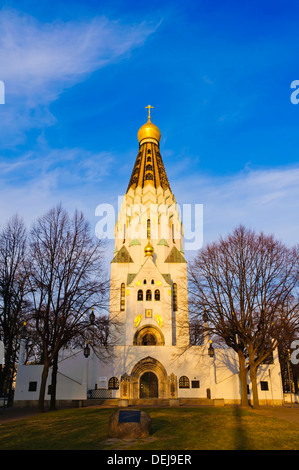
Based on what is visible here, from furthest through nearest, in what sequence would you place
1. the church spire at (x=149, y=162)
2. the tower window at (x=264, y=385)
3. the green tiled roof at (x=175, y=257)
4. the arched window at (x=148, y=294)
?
1. the church spire at (x=149, y=162)
2. the green tiled roof at (x=175, y=257)
3. the arched window at (x=148, y=294)
4. the tower window at (x=264, y=385)

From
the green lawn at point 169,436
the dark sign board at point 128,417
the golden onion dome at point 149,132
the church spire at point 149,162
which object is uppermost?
the golden onion dome at point 149,132

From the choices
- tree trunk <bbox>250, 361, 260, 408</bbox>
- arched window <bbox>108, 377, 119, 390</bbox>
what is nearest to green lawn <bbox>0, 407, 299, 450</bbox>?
tree trunk <bbox>250, 361, 260, 408</bbox>

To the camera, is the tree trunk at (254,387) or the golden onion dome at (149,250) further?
the golden onion dome at (149,250)

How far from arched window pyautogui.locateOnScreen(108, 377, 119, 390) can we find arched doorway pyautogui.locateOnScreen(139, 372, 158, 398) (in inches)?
95.6

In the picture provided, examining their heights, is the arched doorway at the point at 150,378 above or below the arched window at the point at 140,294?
below

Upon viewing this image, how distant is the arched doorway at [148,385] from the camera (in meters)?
34.9

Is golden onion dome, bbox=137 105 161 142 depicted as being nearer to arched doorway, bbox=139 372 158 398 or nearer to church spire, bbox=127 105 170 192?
church spire, bbox=127 105 170 192

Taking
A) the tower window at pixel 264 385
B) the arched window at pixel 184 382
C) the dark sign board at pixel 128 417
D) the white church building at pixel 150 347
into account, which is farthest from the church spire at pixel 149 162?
the dark sign board at pixel 128 417

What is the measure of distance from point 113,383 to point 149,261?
541 inches

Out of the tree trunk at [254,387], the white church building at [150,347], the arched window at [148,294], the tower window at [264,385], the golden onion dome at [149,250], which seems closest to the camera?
the tree trunk at [254,387]

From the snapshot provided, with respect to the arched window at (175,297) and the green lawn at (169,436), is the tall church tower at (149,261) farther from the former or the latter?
the green lawn at (169,436)
